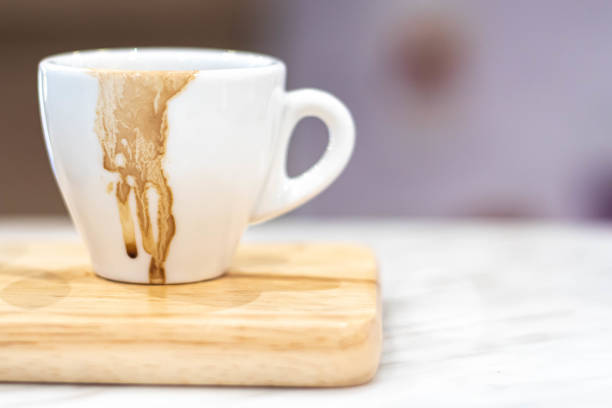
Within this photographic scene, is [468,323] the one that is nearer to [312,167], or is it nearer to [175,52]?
[312,167]

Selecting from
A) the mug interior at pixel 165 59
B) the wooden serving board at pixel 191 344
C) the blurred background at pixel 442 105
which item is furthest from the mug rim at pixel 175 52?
the blurred background at pixel 442 105

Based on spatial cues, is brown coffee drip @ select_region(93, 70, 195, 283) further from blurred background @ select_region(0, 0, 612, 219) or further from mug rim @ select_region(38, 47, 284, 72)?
blurred background @ select_region(0, 0, 612, 219)

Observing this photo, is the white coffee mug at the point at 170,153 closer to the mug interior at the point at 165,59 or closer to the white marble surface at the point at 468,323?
the mug interior at the point at 165,59

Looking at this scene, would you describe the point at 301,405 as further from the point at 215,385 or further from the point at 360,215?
the point at 360,215

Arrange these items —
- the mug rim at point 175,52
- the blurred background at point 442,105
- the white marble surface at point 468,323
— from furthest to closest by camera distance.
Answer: the blurred background at point 442,105 < the mug rim at point 175,52 < the white marble surface at point 468,323

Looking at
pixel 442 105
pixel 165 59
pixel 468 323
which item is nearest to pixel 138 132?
pixel 165 59

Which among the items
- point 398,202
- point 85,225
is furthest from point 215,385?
point 398,202

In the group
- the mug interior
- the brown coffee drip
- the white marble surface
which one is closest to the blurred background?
the white marble surface
